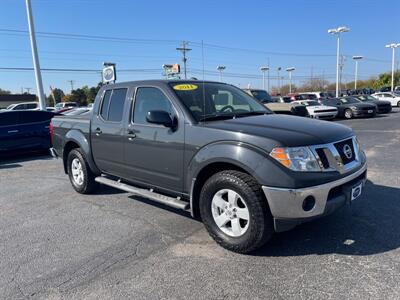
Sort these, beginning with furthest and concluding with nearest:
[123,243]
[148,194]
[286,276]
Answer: [148,194], [123,243], [286,276]

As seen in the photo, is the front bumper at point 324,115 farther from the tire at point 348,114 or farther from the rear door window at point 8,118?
the rear door window at point 8,118

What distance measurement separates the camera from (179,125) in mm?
4160

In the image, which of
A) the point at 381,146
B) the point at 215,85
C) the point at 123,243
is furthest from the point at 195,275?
the point at 381,146

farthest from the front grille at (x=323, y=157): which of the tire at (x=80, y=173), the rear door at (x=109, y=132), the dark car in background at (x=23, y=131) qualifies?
the dark car in background at (x=23, y=131)

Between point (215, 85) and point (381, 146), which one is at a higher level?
point (215, 85)

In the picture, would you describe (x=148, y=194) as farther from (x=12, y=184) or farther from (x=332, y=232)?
(x=12, y=184)

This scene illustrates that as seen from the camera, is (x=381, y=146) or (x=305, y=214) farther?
(x=381, y=146)

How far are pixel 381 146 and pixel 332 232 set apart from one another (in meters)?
7.44

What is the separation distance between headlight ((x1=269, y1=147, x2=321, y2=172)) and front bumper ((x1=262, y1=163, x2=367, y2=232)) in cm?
19

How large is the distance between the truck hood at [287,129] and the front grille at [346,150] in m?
0.07

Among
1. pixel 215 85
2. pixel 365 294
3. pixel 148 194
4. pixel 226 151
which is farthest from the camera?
pixel 215 85

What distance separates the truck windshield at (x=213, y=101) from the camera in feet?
14.0

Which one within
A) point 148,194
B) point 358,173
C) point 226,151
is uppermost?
point 226,151

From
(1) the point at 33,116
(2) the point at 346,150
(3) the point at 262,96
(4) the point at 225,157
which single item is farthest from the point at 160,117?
(3) the point at 262,96
